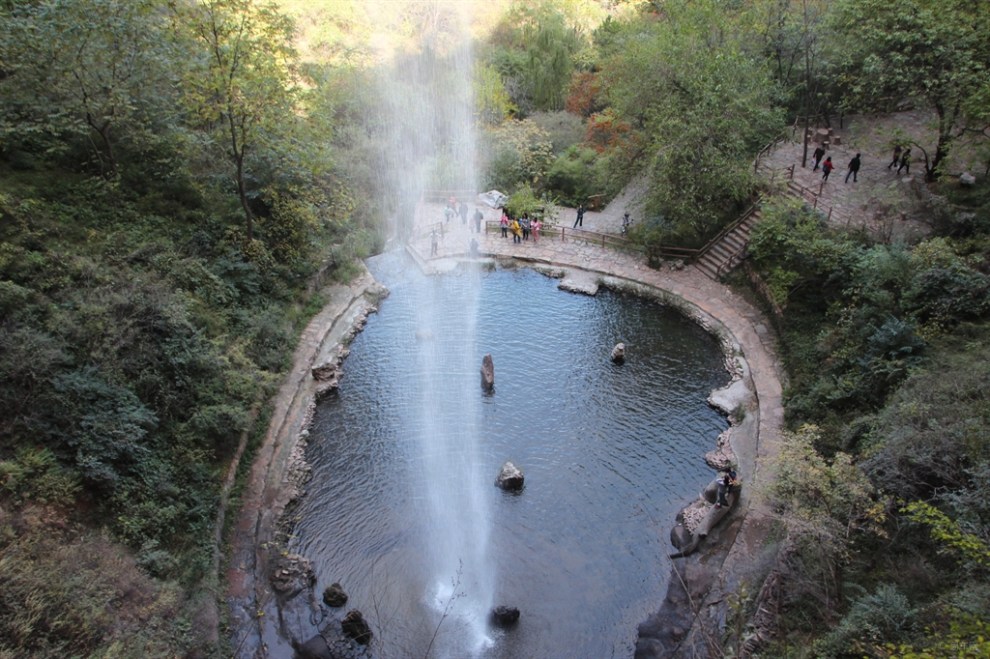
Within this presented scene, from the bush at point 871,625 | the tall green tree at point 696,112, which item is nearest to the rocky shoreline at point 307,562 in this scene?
the bush at point 871,625

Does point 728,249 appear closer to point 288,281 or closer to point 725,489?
point 725,489

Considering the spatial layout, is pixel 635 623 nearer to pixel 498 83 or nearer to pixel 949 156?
pixel 949 156

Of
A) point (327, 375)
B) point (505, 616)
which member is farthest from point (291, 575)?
point (327, 375)

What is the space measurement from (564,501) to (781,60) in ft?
91.4

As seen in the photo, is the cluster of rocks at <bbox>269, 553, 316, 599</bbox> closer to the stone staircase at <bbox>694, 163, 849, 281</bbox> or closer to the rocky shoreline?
the rocky shoreline

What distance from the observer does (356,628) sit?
519 inches

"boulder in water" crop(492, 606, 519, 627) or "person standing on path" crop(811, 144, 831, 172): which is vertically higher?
"person standing on path" crop(811, 144, 831, 172)

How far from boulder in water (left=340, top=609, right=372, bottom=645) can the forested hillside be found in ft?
9.21

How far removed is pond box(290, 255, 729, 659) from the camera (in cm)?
1403

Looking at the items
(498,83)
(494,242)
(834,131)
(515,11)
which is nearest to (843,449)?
(494,242)

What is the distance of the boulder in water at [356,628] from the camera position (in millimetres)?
13164

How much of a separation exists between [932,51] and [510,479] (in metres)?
21.2

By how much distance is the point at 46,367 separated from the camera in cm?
1328

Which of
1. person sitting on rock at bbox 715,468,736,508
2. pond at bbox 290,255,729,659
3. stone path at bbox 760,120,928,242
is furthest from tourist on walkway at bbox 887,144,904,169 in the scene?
person sitting on rock at bbox 715,468,736,508
